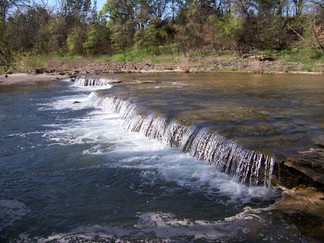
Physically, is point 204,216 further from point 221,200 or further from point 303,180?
point 303,180

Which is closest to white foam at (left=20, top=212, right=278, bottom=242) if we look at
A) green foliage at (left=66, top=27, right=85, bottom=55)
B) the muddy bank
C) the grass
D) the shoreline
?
the grass

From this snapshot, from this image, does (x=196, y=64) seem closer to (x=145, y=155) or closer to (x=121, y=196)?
(x=145, y=155)

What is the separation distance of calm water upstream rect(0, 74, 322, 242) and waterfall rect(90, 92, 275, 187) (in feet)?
0.62

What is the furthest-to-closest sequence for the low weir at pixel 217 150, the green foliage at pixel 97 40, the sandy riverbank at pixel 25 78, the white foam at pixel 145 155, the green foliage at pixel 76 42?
the green foliage at pixel 76 42 < the green foliage at pixel 97 40 < the sandy riverbank at pixel 25 78 < the white foam at pixel 145 155 < the low weir at pixel 217 150

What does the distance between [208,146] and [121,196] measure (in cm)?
234

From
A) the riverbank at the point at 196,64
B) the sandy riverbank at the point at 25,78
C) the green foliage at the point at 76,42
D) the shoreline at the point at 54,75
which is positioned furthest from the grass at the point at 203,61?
the green foliage at the point at 76,42

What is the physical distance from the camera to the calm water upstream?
4.80m

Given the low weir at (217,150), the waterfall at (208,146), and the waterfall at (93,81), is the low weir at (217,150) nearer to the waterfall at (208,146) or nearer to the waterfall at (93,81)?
the waterfall at (208,146)

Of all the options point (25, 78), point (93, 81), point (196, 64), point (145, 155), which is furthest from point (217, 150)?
point (25, 78)

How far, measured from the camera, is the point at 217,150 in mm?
7254

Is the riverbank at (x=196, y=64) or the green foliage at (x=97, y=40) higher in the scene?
the green foliage at (x=97, y=40)

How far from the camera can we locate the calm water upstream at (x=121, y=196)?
4.80 meters

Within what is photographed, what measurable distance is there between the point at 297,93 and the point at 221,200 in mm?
8902

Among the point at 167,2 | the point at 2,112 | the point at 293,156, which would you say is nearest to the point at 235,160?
the point at 293,156
